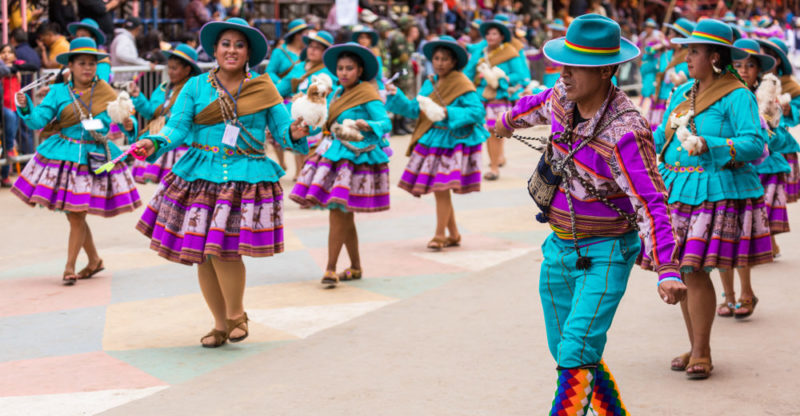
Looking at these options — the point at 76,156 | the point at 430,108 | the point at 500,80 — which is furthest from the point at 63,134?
the point at 500,80

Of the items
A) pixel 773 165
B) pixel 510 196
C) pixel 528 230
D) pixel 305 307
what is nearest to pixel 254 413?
pixel 305 307

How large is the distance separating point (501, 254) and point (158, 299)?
10.2 ft

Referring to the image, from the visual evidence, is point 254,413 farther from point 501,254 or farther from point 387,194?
point 501,254

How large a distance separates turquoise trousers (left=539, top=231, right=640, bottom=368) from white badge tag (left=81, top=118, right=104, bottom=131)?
4558mm

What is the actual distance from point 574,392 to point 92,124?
505 centimetres

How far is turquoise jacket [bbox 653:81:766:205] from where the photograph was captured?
5422mm

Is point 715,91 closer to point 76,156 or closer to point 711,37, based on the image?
point 711,37

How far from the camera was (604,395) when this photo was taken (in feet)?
14.1

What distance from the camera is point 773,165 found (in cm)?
741

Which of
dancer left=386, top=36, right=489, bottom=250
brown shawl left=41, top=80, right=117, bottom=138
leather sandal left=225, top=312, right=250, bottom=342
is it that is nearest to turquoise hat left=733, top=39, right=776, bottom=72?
dancer left=386, top=36, right=489, bottom=250

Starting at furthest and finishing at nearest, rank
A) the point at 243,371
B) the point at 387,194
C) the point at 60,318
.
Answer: the point at 387,194
the point at 60,318
the point at 243,371

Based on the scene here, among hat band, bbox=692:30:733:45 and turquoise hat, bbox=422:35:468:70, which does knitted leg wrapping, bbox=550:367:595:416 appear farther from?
turquoise hat, bbox=422:35:468:70

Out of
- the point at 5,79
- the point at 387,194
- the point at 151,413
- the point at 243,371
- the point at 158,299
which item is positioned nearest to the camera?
the point at 151,413

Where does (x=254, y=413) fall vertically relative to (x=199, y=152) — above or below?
below
